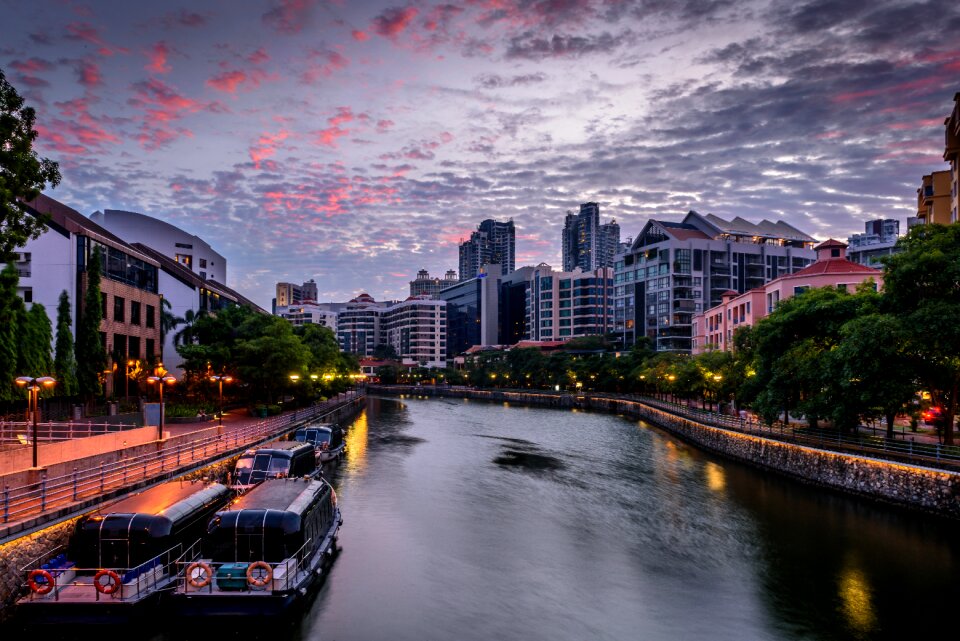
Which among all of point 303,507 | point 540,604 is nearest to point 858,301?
point 540,604

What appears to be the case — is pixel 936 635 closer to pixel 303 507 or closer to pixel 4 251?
pixel 303 507

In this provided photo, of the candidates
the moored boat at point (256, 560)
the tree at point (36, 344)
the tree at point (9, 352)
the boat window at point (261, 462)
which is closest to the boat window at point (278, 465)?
the boat window at point (261, 462)

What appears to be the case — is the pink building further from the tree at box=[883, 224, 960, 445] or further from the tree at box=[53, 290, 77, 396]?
the tree at box=[53, 290, 77, 396]

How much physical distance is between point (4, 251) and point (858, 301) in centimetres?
5042

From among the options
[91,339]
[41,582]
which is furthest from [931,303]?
[91,339]

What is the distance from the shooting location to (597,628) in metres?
23.1

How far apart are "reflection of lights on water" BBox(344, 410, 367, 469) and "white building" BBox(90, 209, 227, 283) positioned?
5448 cm

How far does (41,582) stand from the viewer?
20.0 meters

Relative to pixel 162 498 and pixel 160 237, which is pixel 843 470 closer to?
pixel 162 498

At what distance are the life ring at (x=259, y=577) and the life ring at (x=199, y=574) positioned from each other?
120 cm

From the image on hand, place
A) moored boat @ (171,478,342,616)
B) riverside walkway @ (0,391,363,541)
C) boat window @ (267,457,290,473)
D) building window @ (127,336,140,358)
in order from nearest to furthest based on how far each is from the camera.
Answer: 1. moored boat @ (171,478,342,616)
2. riverside walkway @ (0,391,363,541)
3. boat window @ (267,457,290,473)
4. building window @ (127,336,140,358)

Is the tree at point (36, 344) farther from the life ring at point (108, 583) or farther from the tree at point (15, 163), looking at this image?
the life ring at point (108, 583)

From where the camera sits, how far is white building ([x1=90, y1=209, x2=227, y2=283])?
122m

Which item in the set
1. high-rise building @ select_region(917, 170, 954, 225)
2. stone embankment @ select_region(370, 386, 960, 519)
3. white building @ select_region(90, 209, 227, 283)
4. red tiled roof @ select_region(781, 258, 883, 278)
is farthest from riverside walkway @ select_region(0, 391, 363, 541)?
white building @ select_region(90, 209, 227, 283)
